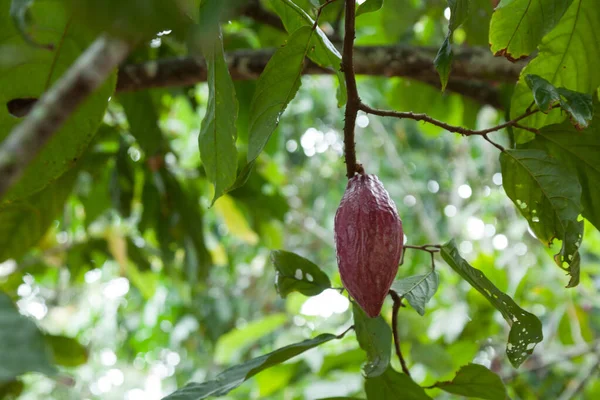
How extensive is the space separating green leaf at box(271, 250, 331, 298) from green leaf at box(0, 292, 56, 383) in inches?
16.6

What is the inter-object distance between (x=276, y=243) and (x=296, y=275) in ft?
4.78

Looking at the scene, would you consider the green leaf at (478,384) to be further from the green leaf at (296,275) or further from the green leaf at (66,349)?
A: the green leaf at (66,349)

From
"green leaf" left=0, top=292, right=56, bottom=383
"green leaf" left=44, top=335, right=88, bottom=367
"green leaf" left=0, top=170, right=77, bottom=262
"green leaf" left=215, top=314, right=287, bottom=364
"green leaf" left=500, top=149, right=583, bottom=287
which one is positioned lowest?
"green leaf" left=0, top=292, right=56, bottom=383

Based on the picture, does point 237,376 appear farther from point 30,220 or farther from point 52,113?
point 30,220

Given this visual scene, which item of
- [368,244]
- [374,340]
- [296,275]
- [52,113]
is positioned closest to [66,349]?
[296,275]

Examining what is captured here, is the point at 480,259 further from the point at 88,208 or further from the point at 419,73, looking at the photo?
the point at 88,208

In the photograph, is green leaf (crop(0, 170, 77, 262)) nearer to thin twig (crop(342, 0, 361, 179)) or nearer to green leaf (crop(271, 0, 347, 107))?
green leaf (crop(271, 0, 347, 107))

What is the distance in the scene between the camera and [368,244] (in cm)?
65

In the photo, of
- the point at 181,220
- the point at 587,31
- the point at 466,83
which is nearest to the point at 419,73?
the point at 466,83

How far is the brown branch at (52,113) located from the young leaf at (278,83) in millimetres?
397

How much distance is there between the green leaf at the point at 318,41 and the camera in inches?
29.3

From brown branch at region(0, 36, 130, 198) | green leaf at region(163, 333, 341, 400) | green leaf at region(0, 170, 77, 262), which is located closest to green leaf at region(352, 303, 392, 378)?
green leaf at region(163, 333, 341, 400)

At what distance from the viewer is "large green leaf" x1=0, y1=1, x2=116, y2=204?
28.5 inches

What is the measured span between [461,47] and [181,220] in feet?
2.96
